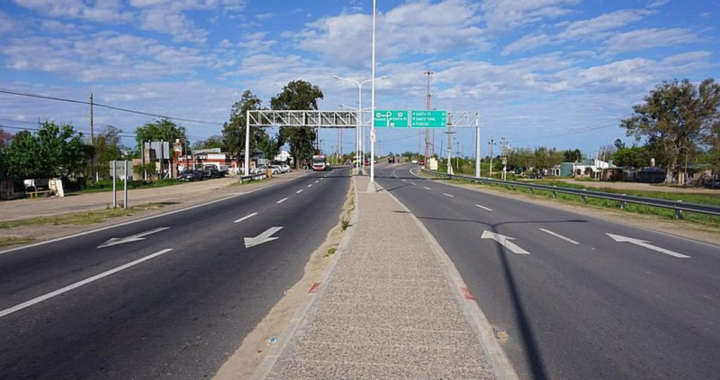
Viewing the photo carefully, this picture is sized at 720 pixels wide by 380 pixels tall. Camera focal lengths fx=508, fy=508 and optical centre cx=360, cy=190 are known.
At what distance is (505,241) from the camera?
40.7 feet

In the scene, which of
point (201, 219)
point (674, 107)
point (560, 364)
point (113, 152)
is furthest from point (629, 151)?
point (560, 364)

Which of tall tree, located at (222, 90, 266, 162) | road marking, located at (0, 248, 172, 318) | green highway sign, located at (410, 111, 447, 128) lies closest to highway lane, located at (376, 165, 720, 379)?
road marking, located at (0, 248, 172, 318)

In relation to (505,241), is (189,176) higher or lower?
higher

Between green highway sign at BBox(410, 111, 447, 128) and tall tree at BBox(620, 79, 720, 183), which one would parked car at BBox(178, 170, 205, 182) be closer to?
green highway sign at BBox(410, 111, 447, 128)

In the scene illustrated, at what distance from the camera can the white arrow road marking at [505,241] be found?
36.1 ft

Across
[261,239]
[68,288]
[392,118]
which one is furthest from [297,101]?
[68,288]

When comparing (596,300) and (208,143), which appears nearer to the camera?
(596,300)

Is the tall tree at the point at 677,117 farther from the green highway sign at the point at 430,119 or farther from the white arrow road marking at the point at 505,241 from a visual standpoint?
the white arrow road marking at the point at 505,241

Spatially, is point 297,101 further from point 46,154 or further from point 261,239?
point 261,239

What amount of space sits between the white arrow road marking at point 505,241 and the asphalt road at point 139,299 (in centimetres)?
441

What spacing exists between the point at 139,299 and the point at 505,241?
336 inches

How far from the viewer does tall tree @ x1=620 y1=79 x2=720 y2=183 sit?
223 ft

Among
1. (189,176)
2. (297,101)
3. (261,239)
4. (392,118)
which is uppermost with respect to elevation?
(297,101)

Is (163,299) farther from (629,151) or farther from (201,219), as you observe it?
(629,151)
